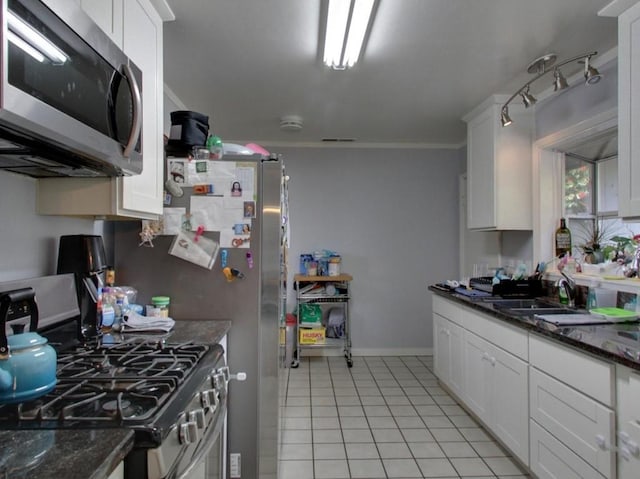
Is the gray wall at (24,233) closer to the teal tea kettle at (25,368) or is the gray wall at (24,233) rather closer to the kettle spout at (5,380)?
the teal tea kettle at (25,368)

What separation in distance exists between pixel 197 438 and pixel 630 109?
2128 mm

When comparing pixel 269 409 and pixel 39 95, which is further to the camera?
pixel 269 409

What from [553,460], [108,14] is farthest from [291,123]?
[553,460]

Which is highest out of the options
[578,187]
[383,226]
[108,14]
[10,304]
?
[108,14]

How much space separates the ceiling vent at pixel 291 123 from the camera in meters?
3.33

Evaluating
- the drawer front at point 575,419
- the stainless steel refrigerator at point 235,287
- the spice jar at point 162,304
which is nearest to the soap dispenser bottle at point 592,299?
the drawer front at point 575,419

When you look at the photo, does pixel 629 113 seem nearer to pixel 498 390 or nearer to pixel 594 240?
pixel 594 240

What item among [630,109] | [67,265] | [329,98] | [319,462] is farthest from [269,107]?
[319,462]

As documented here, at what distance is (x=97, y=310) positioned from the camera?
4.81 ft

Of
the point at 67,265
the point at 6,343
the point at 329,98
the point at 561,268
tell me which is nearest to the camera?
the point at 6,343

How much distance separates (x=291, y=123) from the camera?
3.39m

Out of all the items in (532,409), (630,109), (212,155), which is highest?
(630,109)

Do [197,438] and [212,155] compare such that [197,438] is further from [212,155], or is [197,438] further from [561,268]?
[561,268]

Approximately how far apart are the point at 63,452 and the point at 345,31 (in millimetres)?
2019
